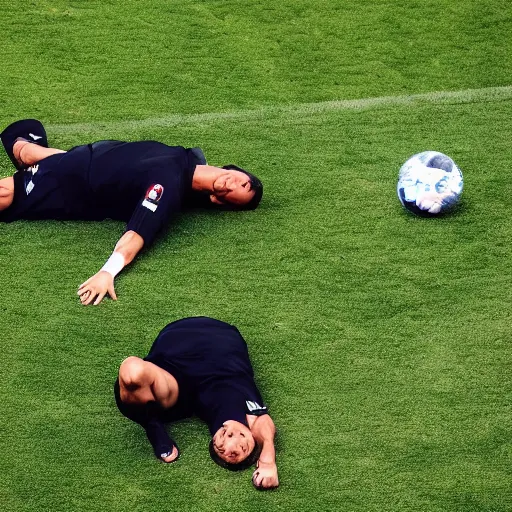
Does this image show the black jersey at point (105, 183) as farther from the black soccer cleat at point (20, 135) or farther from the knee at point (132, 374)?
the knee at point (132, 374)

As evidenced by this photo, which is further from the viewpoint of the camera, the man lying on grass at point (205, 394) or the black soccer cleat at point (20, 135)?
the black soccer cleat at point (20, 135)

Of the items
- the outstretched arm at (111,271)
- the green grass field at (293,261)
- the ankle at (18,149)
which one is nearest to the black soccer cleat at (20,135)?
the ankle at (18,149)

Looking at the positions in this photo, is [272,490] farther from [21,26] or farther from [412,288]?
[21,26]

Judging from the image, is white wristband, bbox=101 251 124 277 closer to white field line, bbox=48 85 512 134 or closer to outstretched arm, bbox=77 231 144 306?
outstretched arm, bbox=77 231 144 306

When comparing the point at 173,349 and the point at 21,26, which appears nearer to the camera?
the point at 173,349

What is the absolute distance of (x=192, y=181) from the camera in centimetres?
609

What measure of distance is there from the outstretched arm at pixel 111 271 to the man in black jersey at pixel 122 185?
0.16 m

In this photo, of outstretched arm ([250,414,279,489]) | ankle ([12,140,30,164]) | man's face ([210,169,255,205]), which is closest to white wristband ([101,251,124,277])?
man's face ([210,169,255,205])

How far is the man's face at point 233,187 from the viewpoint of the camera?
607 cm

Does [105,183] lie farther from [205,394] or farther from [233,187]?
[205,394]

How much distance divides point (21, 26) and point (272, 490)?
16.9 ft

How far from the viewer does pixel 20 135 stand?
6559mm

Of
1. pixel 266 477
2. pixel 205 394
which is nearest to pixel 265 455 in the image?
pixel 266 477

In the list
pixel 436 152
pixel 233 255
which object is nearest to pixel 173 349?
pixel 233 255
